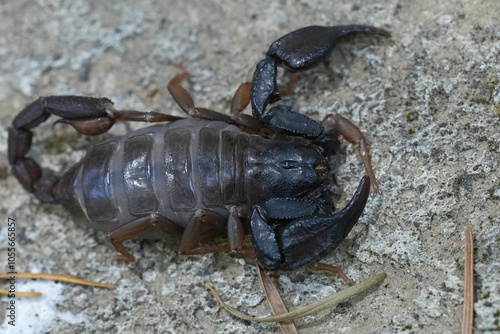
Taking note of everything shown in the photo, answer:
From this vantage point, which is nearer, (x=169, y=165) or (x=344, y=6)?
(x=169, y=165)

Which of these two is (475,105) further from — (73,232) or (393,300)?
(73,232)

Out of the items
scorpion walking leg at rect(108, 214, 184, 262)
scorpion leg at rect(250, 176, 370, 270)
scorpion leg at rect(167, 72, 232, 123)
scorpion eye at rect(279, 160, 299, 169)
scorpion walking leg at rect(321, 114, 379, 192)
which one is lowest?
scorpion walking leg at rect(108, 214, 184, 262)

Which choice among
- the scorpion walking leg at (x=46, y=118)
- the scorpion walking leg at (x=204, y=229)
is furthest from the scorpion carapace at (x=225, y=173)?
the scorpion walking leg at (x=46, y=118)

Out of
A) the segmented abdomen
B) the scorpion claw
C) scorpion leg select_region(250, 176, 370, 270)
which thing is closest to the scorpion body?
the segmented abdomen

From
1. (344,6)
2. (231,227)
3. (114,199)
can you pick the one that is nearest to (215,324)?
(231,227)

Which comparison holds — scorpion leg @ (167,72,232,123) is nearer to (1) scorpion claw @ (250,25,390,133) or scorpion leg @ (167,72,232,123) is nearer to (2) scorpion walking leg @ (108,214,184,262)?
(1) scorpion claw @ (250,25,390,133)

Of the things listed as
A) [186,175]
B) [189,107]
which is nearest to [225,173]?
[186,175]

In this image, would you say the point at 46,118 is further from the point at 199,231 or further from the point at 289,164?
the point at 289,164
